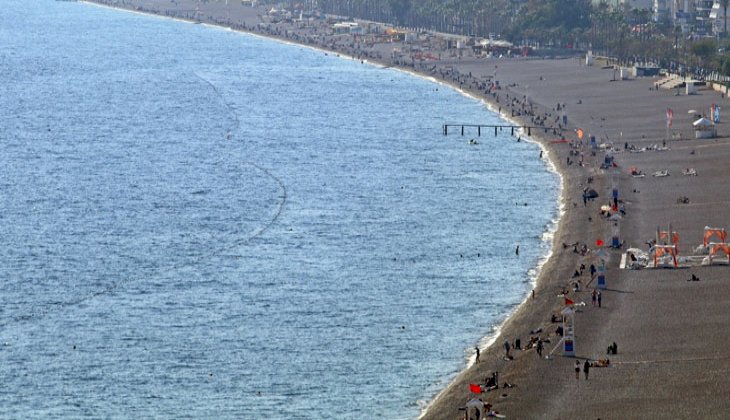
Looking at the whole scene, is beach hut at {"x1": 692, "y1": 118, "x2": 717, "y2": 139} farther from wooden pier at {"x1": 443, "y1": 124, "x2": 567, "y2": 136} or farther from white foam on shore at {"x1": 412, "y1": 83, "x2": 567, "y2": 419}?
wooden pier at {"x1": 443, "y1": 124, "x2": 567, "y2": 136}

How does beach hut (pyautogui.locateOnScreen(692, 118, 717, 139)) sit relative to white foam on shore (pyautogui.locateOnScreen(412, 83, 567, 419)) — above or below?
above

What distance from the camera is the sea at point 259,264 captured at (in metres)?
73.3

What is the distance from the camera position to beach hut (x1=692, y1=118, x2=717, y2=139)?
13062 centimetres

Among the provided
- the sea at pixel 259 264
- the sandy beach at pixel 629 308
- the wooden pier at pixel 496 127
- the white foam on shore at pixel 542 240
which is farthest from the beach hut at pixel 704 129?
the wooden pier at pixel 496 127

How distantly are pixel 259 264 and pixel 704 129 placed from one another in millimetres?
49160

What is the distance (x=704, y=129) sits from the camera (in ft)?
430

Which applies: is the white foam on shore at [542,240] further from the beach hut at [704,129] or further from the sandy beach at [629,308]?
the beach hut at [704,129]

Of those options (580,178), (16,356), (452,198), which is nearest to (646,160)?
(580,178)

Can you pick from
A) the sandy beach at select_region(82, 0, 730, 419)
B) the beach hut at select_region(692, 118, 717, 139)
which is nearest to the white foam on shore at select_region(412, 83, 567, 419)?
the sandy beach at select_region(82, 0, 730, 419)

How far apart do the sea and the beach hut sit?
40.1 ft

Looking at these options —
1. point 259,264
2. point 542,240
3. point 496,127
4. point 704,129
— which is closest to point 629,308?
point 542,240

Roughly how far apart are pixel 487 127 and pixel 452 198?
38.2 meters

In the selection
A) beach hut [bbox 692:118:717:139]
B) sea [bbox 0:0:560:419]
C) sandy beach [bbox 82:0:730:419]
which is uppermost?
beach hut [bbox 692:118:717:139]

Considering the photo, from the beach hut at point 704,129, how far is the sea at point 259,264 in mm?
12234
